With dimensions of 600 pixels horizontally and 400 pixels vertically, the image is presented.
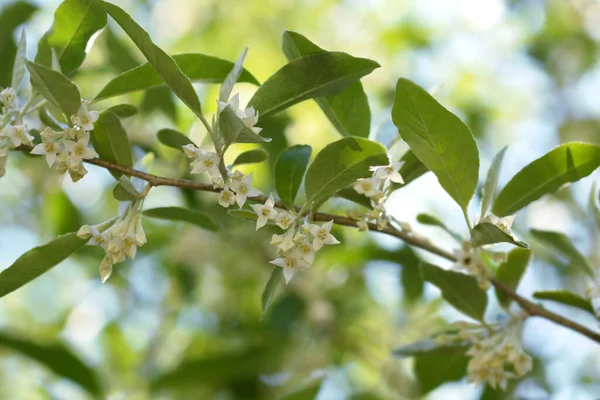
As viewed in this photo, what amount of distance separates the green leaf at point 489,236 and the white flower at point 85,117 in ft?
2.45

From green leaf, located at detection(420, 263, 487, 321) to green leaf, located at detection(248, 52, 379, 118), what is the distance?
0.51m

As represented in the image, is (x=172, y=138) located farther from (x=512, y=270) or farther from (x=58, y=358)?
(x=58, y=358)

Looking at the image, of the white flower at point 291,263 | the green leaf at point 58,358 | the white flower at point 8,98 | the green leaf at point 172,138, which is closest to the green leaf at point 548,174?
the white flower at point 291,263

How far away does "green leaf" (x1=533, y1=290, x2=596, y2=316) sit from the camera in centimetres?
164

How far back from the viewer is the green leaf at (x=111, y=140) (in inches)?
53.1

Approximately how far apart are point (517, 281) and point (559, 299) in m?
0.11

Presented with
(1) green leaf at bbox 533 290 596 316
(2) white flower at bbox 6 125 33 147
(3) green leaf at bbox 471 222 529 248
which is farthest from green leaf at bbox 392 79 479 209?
(2) white flower at bbox 6 125 33 147

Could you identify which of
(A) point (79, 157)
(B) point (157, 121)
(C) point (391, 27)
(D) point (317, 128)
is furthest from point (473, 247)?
(C) point (391, 27)

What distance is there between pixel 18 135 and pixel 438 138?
30.7 inches

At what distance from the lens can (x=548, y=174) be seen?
1.42 meters

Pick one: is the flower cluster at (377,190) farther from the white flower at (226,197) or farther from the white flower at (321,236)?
the white flower at (226,197)

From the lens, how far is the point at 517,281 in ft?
5.49

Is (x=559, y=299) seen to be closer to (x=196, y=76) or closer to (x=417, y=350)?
(x=417, y=350)

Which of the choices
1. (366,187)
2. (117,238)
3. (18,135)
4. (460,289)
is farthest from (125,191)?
(460,289)
